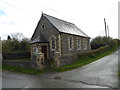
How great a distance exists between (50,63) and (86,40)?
16.7m

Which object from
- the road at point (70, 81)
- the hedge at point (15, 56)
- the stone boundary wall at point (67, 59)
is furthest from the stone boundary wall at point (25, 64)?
the hedge at point (15, 56)

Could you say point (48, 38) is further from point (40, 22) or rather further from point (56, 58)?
point (56, 58)

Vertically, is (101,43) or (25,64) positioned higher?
(101,43)

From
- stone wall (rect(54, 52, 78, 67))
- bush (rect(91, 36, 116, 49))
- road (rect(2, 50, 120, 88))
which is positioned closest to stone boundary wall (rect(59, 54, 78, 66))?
stone wall (rect(54, 52, 78, 67))

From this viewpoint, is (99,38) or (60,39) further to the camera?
(99,38)

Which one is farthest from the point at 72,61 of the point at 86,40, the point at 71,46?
the point at 86,40

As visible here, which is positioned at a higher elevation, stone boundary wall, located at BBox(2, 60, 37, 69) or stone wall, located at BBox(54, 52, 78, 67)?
stone wall, located at BBox(54, 52, 78, 67)

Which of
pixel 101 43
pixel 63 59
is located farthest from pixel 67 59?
pixel 101 43

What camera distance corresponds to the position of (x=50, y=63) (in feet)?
40.4

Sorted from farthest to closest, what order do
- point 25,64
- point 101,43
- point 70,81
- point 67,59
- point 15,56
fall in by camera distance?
point 101,43
point 15,56
point 67,59
point 25,64
point 70,81

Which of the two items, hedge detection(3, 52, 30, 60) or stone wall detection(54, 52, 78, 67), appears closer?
stone wall detection(54, 52, 78, 67)

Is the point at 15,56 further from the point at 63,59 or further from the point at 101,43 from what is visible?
the point at 101,43

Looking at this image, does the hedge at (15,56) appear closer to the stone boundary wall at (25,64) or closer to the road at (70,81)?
the stone boundary wall at (25,64)

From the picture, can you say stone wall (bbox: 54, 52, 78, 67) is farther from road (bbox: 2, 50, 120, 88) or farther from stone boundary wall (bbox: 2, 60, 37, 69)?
stone boundary wall (bbox: 2, 60, 37, 69)
